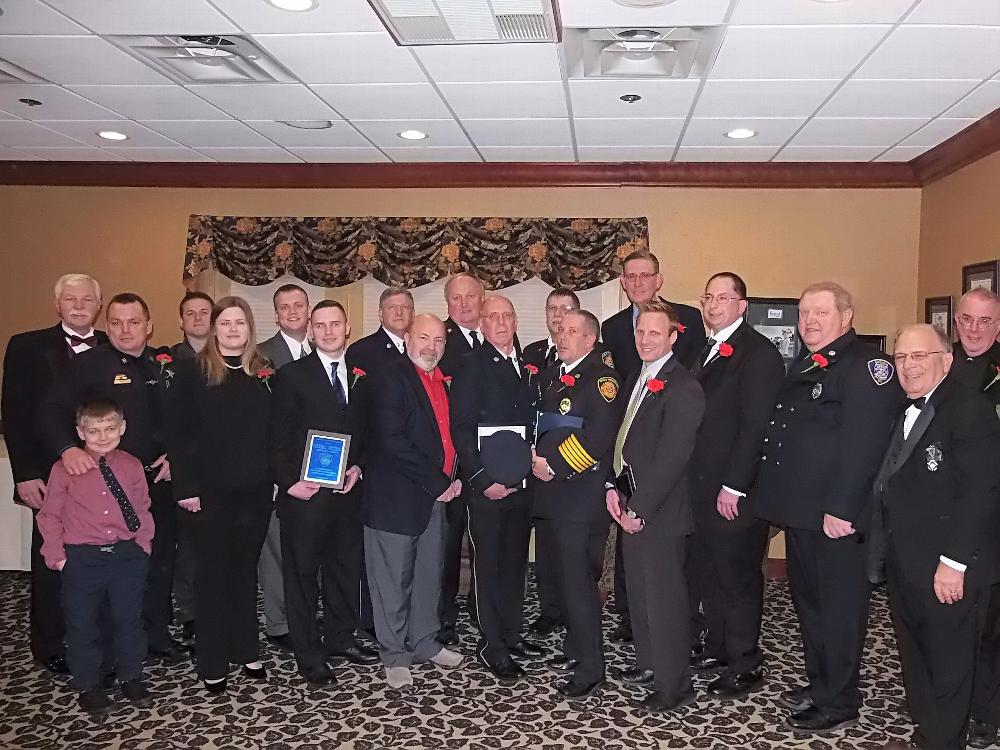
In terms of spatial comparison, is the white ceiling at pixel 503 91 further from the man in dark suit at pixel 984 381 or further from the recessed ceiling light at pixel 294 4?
the man in dark suit at pixel 984 381

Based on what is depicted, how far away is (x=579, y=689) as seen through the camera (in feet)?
11.6

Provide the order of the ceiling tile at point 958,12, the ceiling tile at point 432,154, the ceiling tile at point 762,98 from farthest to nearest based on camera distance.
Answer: the ceiling tile at point 432,154
the ceiling tile at point 762,98
the ceiling tile at point 958,12

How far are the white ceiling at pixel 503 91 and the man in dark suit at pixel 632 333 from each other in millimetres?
929

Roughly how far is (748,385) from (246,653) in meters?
2.60

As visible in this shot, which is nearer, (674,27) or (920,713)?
(920,713)

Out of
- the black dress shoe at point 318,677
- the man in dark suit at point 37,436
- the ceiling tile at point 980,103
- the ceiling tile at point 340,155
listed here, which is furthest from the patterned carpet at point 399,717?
the ceiling tile at point 340,155

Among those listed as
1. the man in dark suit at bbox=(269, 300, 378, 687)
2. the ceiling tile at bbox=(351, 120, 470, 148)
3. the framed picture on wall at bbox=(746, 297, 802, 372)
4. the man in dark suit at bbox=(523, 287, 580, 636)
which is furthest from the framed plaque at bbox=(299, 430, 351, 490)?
the framed picture on wall at bbox=(746, 297, 802, 372)

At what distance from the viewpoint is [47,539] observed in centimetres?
329

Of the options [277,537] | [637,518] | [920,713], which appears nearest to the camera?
[920,713]

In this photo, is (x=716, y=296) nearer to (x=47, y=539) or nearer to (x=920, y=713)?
(x=920, y=713)

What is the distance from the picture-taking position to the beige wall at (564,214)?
238 inches

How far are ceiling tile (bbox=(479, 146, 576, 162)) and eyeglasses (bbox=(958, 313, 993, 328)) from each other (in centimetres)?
284

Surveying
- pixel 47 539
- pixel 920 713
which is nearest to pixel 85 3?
pixel 47 539

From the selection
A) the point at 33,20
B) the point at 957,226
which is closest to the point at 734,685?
the point at 957,226
